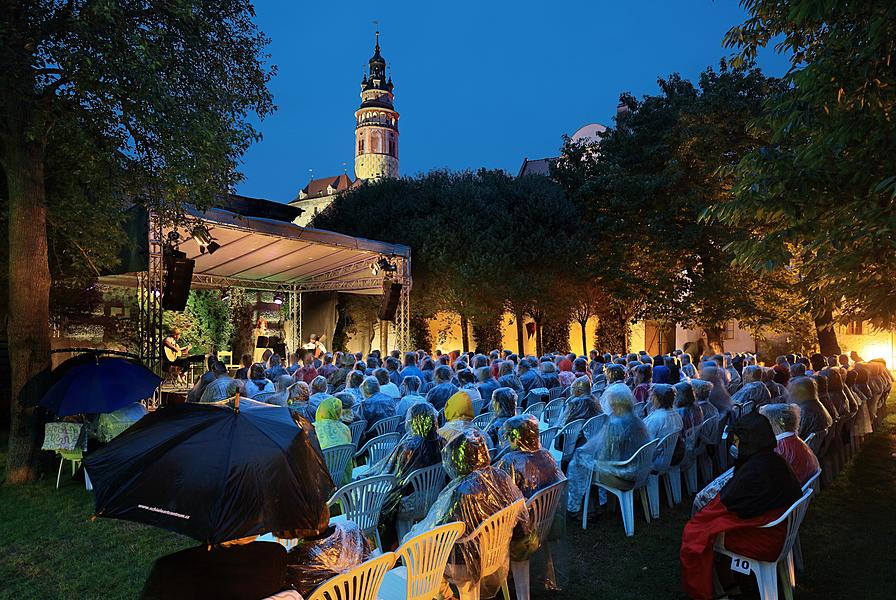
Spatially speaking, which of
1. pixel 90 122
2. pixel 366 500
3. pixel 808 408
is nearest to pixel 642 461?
pixel 808 408

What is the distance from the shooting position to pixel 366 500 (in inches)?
152

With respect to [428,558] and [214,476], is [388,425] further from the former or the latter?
[214,476]

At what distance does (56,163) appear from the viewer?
837cm

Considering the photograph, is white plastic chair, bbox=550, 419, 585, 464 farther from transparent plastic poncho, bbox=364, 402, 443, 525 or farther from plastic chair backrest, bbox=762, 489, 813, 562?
plastic chair backrest, bbox=762, 489, 813, 562

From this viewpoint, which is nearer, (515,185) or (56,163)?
(56,163)

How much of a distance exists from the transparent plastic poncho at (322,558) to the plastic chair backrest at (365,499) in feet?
3.14

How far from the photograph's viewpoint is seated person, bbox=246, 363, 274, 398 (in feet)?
26.0

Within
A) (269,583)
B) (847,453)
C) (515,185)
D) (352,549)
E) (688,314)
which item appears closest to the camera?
(269,583)

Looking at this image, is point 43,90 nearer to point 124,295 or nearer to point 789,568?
point 789,568

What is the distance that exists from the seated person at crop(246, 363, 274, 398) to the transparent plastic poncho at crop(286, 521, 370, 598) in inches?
210

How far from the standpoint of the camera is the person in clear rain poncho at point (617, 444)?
5.04m

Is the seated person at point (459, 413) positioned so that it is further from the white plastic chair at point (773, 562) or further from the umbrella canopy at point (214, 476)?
the umbrella canopy at point (214, 476)

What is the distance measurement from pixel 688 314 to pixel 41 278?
55.5ft

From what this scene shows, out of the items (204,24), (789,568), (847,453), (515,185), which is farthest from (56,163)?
(515,185)
